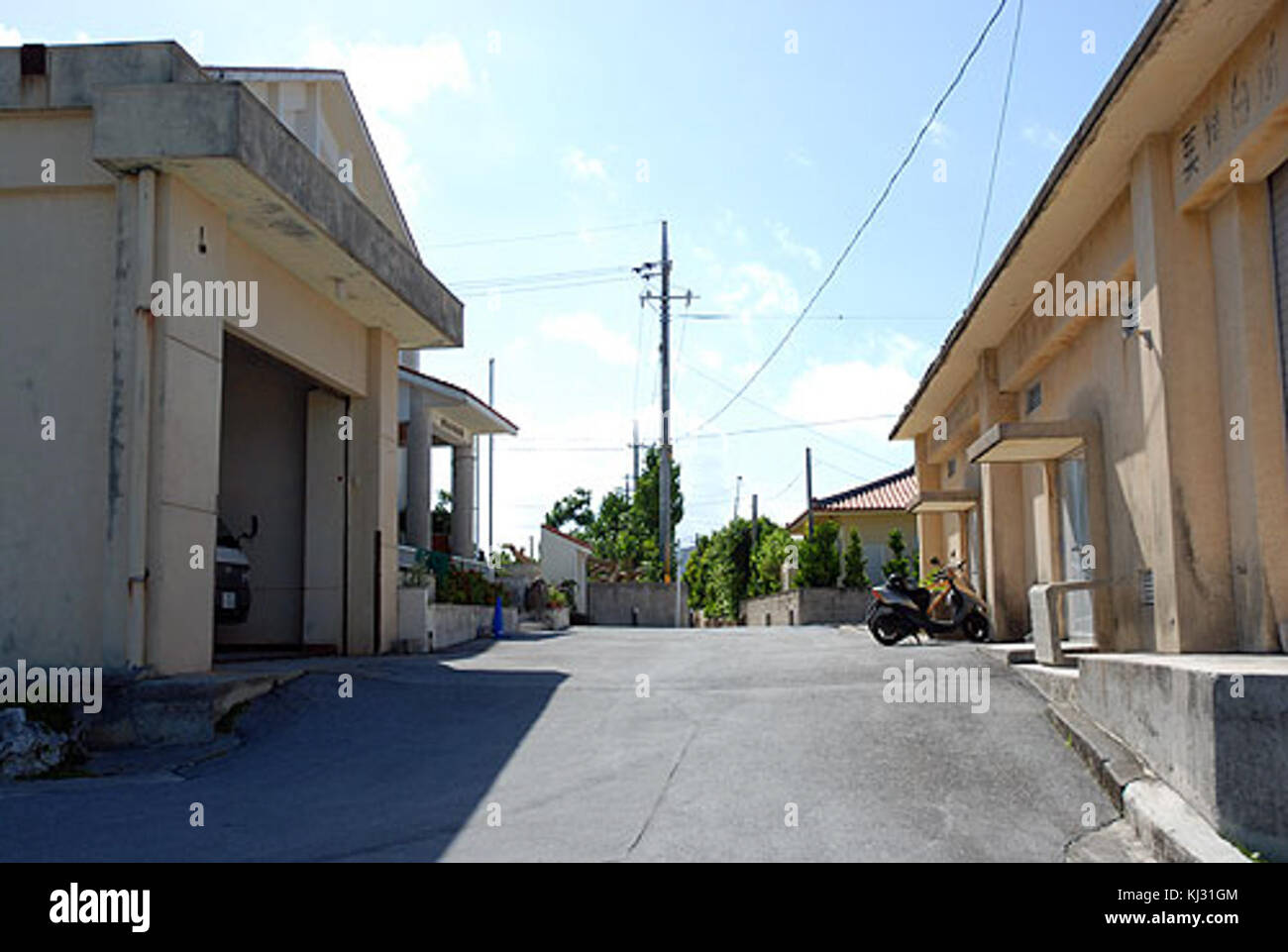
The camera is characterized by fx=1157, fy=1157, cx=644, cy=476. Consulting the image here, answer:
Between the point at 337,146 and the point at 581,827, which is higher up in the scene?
the point at 337,146

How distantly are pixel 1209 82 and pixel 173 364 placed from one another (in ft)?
25.4

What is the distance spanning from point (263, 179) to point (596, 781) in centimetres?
550

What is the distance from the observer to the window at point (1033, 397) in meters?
13.2

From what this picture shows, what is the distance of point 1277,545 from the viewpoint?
727 centimetres

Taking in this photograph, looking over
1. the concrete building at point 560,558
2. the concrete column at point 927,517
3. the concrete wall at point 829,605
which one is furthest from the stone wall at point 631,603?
the concrete column at point 927,517

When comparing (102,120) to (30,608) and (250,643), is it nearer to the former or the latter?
(30,608)

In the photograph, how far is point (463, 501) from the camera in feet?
80.5

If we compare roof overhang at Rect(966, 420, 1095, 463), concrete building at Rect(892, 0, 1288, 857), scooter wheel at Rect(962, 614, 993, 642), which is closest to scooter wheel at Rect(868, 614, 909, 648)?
scooter wheel at Rect(962, 614, 993, 642)

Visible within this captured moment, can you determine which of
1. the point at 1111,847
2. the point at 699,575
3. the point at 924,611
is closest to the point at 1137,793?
the point at 1111,847

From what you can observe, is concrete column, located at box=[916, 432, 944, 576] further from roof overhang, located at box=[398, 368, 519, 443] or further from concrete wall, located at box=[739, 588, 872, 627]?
roof overhang, located at box=[398, 368, 519, 443]

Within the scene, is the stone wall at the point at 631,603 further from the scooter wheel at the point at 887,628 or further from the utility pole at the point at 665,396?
the scooter wheel at the point at 887,628

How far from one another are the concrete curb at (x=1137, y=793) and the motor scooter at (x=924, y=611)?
561cm

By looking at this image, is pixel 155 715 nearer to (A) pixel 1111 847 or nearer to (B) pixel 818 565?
(A) pixel 1111 847
